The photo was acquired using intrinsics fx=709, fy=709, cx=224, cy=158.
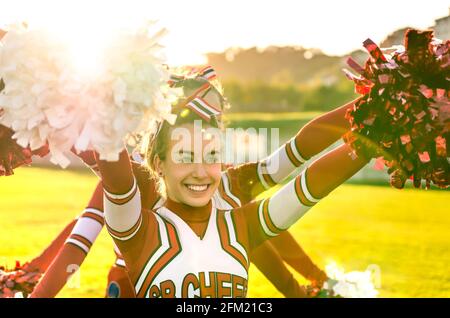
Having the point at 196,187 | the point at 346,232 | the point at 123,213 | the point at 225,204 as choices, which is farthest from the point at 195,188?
the point at 346,232

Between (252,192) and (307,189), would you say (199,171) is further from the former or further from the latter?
(252,192)

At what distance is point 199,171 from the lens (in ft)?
8.84

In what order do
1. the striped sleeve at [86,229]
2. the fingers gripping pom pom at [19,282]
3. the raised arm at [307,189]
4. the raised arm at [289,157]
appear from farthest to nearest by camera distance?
the fingers gripping pom pom at [19,282] < the striped sleeve at [86,229] < the raised arm at [289,157] < the raised arm at [307,189]

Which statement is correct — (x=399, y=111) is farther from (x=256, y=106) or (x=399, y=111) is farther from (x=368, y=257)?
(x=256, y=106)

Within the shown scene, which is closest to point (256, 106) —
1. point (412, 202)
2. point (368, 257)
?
point (412, 202)

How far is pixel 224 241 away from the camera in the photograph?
2754mm

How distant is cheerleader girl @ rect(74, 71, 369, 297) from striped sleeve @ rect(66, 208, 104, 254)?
2.36 feet

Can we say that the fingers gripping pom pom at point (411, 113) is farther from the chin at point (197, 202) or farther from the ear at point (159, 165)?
the ear at point (159, 165)

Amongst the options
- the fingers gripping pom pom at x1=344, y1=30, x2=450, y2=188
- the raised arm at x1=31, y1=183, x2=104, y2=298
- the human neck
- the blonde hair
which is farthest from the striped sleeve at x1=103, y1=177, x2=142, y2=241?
the raised arm at x1=31, y1=183, x2=104, y2=298

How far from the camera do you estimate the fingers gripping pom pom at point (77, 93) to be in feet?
6.66

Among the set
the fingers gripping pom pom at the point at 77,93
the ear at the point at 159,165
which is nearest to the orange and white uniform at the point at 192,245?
the ear at the point at 159,165

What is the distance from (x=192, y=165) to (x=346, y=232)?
27.2ft

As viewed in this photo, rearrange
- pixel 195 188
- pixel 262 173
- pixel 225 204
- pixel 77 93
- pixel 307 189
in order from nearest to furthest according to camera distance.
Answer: pixel 77 93
pixel 307 189
pixel 195 188
pixel 225 204
pixel 262 173

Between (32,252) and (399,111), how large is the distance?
21.3ft
